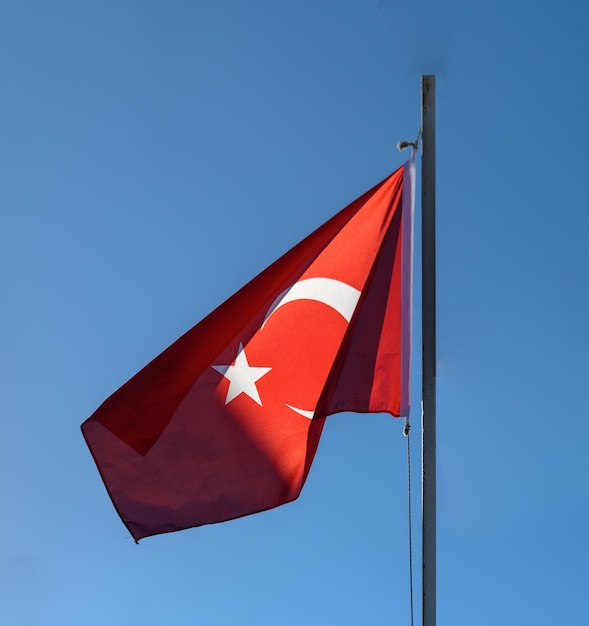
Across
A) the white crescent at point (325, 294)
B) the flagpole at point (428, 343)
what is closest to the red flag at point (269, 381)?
the white crescent at point (325, 294)

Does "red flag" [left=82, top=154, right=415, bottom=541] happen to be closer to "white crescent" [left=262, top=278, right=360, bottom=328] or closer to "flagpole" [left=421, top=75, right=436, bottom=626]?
"white crescent" [left=262, top=278, right=360, bottom=328]

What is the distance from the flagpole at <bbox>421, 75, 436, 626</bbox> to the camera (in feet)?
28.0

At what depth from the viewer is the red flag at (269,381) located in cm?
951

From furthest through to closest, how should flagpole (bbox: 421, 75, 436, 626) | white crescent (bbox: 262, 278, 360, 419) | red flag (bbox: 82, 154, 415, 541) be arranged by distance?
1. white crescent (bbox: 262, 278, 360, 419)
2. red flag (bbox: 82, 154, 415, 541)
3. flagpole (bbox: 421, 75, 436, 626)

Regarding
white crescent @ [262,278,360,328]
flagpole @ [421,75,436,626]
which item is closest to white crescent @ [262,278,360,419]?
Result: white crescent @ [262,278,360,328]

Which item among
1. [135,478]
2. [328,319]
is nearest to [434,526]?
[328,319]

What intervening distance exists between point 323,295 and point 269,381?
107 centimetres

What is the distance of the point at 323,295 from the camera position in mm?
9992

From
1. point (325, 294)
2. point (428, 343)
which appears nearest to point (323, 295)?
point (325, 294)

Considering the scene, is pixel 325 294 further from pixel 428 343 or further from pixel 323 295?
pixel 428 343

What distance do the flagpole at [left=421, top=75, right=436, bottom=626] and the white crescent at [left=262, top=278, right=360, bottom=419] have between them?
877 mm

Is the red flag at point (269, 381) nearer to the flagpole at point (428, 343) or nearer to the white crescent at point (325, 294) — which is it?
the white crescent at point (325, 294)

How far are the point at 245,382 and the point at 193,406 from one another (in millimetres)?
608

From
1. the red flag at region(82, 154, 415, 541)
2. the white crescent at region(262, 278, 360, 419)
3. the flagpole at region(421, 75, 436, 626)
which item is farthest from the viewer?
the white crescent at region(262, 278, 360, 419)
